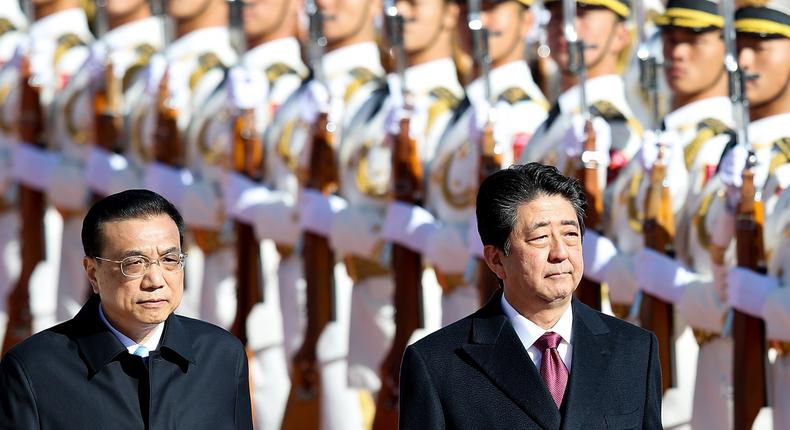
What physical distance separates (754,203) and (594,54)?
123 cm

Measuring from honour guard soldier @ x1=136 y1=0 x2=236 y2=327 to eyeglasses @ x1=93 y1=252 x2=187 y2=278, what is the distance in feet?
15.4

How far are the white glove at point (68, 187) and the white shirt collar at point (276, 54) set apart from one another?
4.76 feet

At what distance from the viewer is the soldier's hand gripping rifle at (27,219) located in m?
9.30

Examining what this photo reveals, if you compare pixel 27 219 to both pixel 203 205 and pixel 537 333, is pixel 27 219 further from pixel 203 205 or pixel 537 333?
pixel 537 333

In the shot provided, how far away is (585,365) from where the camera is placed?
318 cm

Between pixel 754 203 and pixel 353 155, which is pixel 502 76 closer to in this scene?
pixel 353 155

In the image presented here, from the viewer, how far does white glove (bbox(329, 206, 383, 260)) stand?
23.1 feet

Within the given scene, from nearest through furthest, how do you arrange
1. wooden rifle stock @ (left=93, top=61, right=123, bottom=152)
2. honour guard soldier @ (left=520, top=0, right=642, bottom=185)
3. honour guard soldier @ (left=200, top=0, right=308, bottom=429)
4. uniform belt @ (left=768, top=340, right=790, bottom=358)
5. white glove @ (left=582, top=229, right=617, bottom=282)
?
1. uniform belt @ (left=768, top=340, right=790, bottom=358)
2. white glove @ (left=582, top=229, right=617, bottom=282)
3. honour guard soldier @ (left=520, top=0, right=642, bottom=185)
4. honour guard soldier @ (left=200, top=0, right=308, bottom=429)
5. wooden rifle stock @ (left=93, top=61, right=123, bottom=152)

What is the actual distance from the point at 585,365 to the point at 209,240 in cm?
517

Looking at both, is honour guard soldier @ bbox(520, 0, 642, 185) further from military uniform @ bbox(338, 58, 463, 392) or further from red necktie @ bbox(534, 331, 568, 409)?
red necktie @ bbox(534, 331, 568, 409)

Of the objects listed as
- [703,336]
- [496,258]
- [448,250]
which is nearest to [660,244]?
[703,336]

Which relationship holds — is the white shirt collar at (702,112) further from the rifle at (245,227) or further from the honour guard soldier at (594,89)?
the rifle at (245,227)

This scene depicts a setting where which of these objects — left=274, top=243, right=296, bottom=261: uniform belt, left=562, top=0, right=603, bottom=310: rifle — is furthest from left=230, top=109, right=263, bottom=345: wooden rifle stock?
left=562, top=0, right=603, bottom=310: rifle

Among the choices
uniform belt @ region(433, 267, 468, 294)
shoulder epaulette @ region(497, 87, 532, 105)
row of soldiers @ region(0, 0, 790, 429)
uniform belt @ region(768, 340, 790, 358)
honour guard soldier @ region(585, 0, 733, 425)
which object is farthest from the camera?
shoulder epaulette @ region(497, 87, 532, 105)
